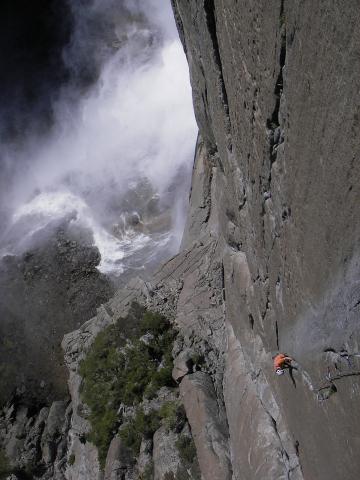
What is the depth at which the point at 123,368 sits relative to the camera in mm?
11898

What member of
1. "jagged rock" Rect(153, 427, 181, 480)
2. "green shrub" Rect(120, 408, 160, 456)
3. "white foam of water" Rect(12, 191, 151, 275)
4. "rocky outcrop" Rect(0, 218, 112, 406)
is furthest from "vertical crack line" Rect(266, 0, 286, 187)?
"white foam of water" Rect(12, 191, 151, 275)

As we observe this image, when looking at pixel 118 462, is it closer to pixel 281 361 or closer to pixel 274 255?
pixel 281 361

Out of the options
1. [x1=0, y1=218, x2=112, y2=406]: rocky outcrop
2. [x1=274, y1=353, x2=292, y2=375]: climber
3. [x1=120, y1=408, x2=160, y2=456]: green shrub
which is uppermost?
[x1=0, y1=218, x2=112, y2=406]: rocky outcrop

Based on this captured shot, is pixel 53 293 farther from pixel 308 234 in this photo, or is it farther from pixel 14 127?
pixel 308 234

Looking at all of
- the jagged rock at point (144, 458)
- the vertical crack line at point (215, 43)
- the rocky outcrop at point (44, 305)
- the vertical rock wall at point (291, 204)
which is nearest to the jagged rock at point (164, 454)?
the jagged rock at point (144, 458)

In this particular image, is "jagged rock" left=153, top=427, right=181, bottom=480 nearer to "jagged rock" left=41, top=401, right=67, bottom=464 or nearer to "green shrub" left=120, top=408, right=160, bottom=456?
"green shrub" left=120, top=408, right=160, bottom=456

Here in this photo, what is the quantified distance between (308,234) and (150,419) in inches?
283

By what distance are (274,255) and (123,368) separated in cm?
700

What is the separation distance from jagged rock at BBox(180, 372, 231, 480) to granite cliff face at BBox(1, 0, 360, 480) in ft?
0.08

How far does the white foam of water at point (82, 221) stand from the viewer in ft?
58.6

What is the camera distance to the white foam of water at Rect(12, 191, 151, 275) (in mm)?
17859

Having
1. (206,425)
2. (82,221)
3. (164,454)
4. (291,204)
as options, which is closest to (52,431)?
(164,454)

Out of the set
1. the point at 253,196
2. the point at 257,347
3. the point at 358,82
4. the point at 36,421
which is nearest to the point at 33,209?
the point at 36,421

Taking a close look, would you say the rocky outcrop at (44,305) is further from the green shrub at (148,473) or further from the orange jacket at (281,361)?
the orange jacket at (281,361)
